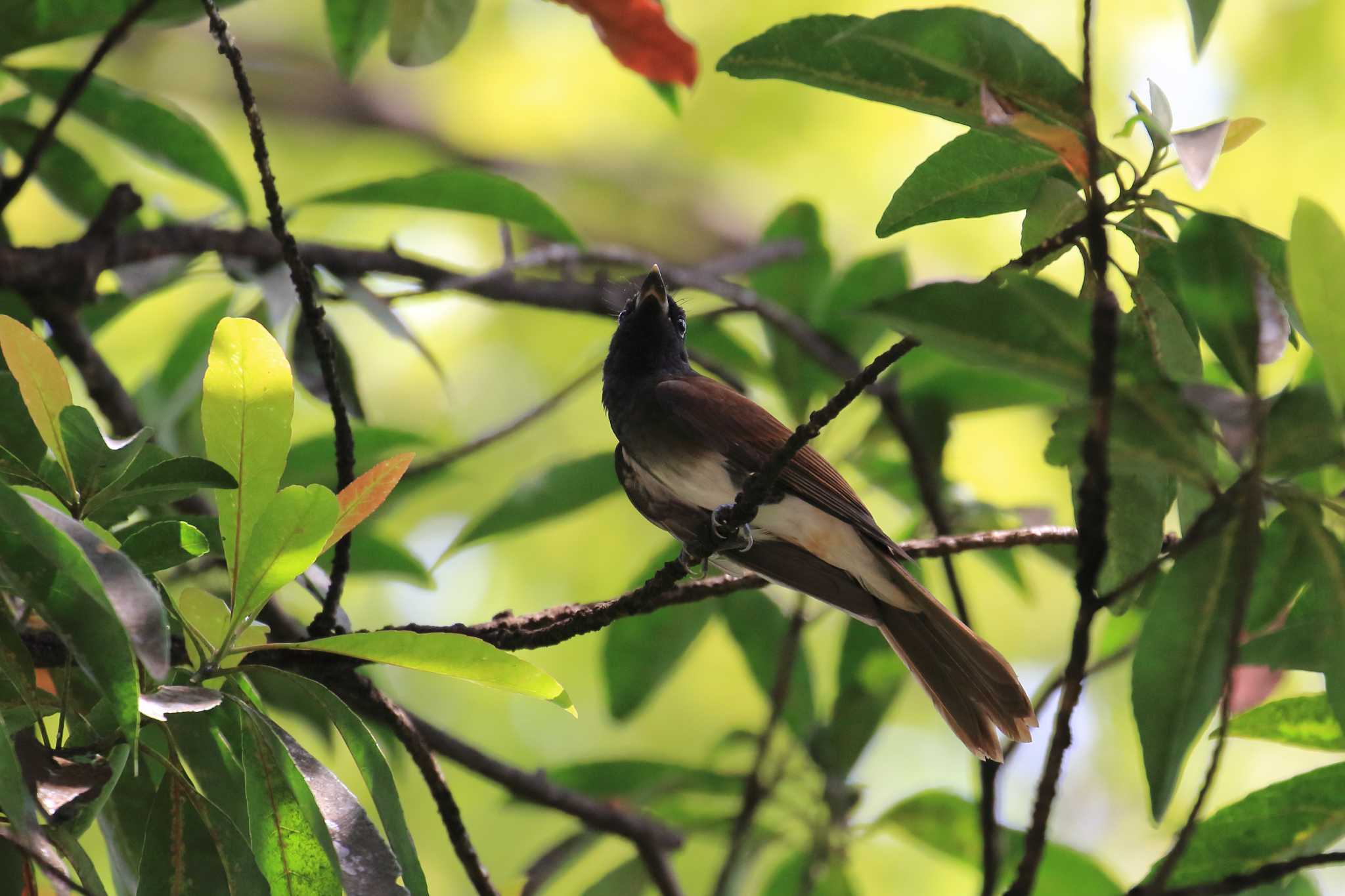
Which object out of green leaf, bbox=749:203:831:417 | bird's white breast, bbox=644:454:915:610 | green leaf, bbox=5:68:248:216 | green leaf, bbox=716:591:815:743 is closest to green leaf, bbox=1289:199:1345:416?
bird's white breast, bbox=644:454:915:610

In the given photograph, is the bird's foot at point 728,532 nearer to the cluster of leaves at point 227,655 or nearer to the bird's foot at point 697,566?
the bird's foot at point 697,566

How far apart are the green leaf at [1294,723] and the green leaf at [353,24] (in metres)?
2.04

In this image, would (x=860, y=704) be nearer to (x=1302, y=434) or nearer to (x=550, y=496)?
(x=550, y=496)

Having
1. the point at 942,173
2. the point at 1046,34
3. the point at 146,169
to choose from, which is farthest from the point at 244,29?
the point at 942,173

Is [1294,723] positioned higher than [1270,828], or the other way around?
[1294,723]

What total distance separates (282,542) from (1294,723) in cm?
133

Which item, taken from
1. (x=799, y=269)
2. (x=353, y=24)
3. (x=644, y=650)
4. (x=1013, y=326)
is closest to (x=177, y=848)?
(x=1013, y=326)

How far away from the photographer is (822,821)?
301 cm

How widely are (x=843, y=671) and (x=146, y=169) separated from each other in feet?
13.6

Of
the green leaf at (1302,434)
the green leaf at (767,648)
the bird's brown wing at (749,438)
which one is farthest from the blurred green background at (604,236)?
the green leaf at (1302,434)

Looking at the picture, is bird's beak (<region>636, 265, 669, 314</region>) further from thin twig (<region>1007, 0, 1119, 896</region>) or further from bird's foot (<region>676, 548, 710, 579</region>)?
thin twig (<region>1007, 0, 1119, 896</region>)

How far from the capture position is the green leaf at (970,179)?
1417 millimetres

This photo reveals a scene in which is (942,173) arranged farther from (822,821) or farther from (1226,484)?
(822,821)

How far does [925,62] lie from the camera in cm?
131
